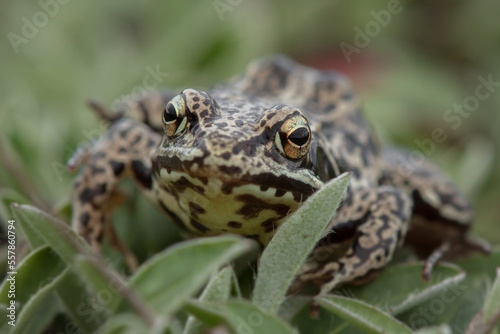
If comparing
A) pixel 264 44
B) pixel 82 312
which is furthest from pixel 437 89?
pixel 82 312

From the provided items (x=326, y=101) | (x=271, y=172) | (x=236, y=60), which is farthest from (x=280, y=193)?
(x=236, y=60)

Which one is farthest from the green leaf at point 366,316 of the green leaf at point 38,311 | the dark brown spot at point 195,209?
the green leaf at point 38,311

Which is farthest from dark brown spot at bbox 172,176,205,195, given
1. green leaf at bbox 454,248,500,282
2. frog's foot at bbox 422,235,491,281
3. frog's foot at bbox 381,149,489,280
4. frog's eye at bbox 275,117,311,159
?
frog's foot at bbox 381,149,489,280

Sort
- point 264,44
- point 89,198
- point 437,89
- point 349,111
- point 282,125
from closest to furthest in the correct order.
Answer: point 282,125 → point 89,198 → point 349,111 → point 264,44 → point 437,89

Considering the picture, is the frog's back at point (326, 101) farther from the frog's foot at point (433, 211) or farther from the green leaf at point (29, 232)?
the green leaf at point (29, 232)

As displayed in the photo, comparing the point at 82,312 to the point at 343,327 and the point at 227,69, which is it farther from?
the point at 227,69

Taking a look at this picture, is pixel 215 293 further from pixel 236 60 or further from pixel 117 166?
pixel 236 60

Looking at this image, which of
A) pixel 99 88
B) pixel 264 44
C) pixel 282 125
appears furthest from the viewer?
pixel 264 44
